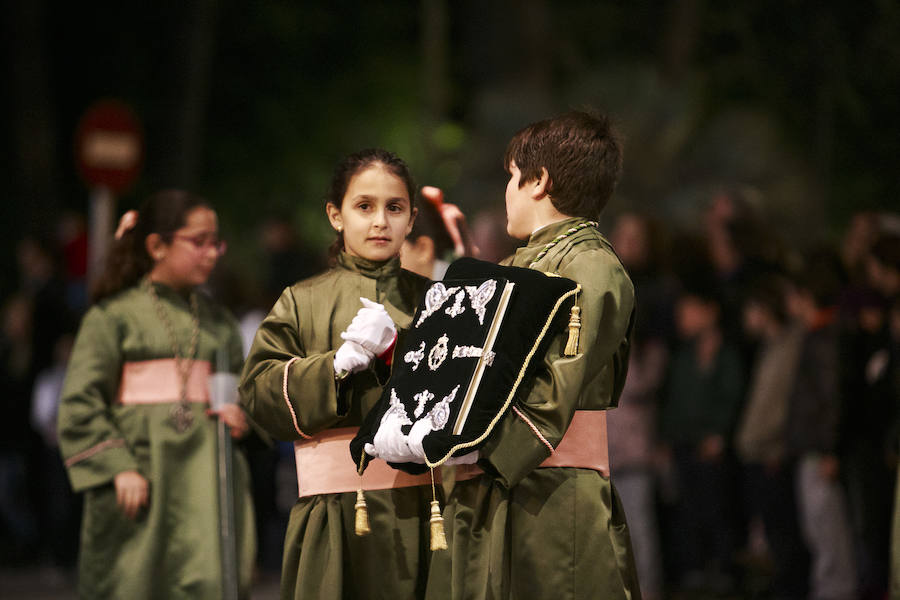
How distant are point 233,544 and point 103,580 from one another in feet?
1.74

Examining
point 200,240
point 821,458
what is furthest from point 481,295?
point 821,458

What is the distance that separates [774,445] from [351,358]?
4641 millimetres

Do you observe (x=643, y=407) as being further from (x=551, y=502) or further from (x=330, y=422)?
(x=551, y=502)

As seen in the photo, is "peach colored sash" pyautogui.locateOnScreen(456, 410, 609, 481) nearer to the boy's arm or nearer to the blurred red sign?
the boy's arm

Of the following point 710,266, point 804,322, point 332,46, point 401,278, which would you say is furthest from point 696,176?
point 401,278

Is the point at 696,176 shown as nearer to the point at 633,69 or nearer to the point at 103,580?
the point at 633,69

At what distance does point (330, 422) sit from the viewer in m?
4.38

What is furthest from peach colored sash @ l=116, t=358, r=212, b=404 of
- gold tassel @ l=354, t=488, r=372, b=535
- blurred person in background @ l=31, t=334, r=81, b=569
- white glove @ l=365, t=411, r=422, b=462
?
blurred person in background @ l=31, t=334, r=81, b=569

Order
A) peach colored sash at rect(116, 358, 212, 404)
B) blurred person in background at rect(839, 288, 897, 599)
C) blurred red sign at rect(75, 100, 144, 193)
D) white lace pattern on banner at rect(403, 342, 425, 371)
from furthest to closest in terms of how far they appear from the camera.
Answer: blurred red sign at rect(75, 100, 144, 193)
blurred person in background at rect(839, 288, 897, 599)
peach colored sash at rect(116, 358, 212, 404)
white lace pattern on banner at rect(403, 342, 425, 371)

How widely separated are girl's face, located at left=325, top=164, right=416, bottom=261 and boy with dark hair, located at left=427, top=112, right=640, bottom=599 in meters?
0.53

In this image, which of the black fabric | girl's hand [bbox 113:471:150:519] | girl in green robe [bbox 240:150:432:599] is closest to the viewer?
the black fabric

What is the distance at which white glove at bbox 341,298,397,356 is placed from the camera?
421 centimetres

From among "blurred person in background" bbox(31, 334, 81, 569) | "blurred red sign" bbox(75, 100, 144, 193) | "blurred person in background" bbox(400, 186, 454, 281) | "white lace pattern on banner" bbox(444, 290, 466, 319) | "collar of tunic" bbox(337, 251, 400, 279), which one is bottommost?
"blurred person in background" bbox(31, 334, 81, 569)

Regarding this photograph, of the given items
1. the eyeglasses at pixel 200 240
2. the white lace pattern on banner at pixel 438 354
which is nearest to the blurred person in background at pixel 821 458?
the eyeglasses at pixel 200 240
